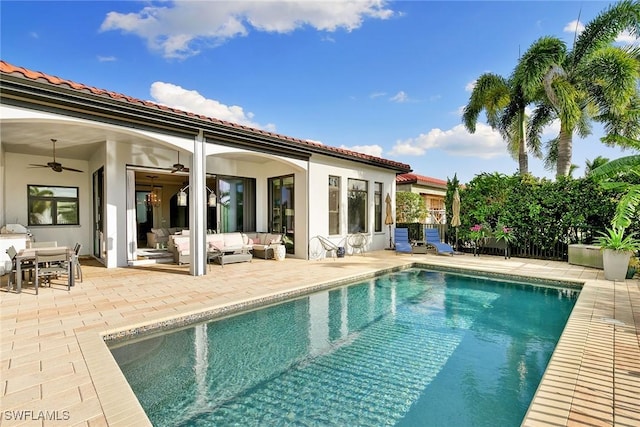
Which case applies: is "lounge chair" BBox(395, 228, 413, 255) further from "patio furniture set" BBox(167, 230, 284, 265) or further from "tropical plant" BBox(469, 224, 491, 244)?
"patio furniture set" BBox(167, 230, 284, 265)

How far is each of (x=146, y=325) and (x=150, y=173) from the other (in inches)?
336

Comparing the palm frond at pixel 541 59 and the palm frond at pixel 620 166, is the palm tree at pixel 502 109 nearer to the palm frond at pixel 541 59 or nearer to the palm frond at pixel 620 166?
the palm frond at pixel 541 59

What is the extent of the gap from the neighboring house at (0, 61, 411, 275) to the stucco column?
0.09 feet

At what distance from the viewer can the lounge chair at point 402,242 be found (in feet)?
44.8

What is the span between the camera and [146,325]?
5102 mm

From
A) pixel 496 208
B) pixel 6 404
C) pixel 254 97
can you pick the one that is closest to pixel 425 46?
pixel 496 208

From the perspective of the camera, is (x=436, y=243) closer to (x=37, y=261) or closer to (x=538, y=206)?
(x=538, y=206)

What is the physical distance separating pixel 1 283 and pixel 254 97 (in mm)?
12023

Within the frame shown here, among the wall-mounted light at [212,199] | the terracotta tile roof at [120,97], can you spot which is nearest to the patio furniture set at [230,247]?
the wall-mounted light at [212,199]

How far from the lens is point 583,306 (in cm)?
621

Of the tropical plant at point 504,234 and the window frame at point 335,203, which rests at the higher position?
the window frame at point 335,203

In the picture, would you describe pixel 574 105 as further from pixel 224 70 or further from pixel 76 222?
pixel 76 222

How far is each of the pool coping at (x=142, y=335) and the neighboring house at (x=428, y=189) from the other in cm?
1034

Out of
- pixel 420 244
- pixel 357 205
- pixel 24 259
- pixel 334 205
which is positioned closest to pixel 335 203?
pixel 334 205
